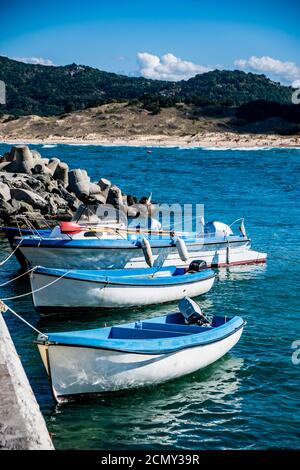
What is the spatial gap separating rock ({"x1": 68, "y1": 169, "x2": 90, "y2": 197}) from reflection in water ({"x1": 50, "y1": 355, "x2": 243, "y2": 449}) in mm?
20707

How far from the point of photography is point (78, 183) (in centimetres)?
3316

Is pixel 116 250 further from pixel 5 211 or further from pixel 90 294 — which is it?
pixel 5 211

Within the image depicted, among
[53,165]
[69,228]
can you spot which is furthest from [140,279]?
[53,165]

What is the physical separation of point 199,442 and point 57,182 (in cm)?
2375

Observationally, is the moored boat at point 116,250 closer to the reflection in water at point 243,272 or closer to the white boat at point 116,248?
the white boat at point 116,248

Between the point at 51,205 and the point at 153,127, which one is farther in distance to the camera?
the point at 153,127

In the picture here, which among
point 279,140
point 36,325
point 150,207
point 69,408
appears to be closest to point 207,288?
point 36,325

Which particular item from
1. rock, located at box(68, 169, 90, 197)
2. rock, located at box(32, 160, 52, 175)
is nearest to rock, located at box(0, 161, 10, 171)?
rock, located at box(32, 160, 52, 175)

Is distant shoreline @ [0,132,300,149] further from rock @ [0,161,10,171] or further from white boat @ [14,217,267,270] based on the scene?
white boat @ [14,217,267,270]

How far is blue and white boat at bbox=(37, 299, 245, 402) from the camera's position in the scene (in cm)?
1127

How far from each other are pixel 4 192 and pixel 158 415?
1778cm

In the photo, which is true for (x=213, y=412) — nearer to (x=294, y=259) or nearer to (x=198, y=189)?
(x=294, y=259)

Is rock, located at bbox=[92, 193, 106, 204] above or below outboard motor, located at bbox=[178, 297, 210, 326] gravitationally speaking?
above

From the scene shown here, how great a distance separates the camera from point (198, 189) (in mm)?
46781
